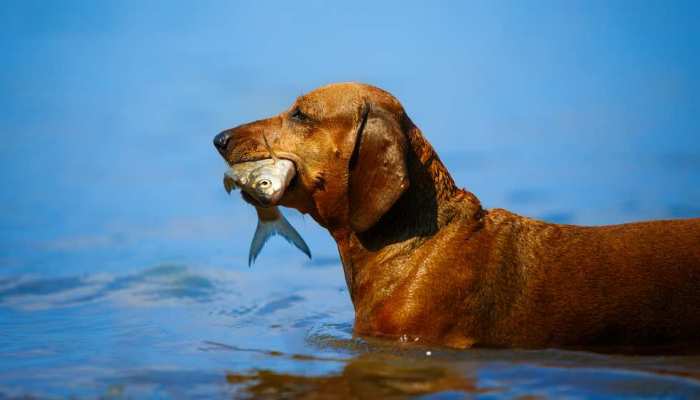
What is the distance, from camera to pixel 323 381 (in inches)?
223

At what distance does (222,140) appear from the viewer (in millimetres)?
7070

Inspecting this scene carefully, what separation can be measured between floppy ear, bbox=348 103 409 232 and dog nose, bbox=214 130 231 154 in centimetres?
97

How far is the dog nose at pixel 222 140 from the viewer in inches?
278

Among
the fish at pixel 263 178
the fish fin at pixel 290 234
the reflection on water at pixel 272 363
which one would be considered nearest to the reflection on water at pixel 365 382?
the reflection on water at pixel 272 363

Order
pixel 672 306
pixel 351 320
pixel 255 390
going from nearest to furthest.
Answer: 1. pixel 255 390
2. pixel 672 306
3. pixel 351 320

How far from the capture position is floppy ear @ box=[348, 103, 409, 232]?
6.62 m

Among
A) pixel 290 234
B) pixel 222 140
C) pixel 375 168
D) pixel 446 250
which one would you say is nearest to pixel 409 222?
pixel 446 250

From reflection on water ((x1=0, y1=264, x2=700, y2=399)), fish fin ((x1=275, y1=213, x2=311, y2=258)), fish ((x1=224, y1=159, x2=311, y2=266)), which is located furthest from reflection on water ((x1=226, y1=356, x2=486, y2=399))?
fish fin ((x1=275, y1=213, x2=311, y2=258))

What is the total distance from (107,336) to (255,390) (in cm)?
320

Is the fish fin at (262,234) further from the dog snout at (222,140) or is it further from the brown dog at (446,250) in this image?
the dog snout at (222,140)

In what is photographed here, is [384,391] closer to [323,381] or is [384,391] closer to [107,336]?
[323,381]

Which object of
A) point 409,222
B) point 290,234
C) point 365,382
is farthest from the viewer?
point 290,234

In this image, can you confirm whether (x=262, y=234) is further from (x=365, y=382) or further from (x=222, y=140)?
(x=365, y=382)

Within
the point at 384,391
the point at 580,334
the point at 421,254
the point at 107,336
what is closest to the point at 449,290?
the point at 421,254
